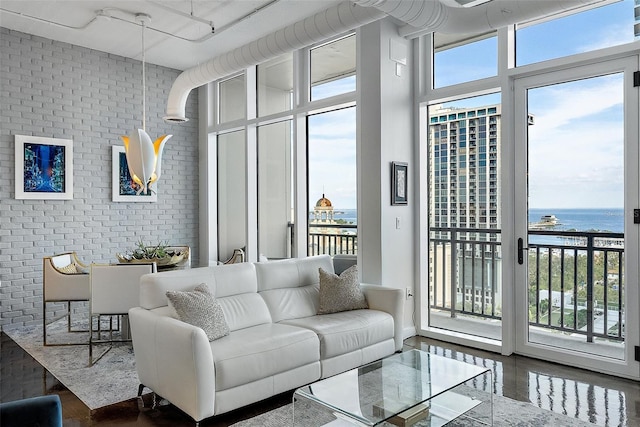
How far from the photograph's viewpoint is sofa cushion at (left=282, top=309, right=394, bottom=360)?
3.59m

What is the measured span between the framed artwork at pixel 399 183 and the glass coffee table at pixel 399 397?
6.39ft

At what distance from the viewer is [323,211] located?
6133 millimetres

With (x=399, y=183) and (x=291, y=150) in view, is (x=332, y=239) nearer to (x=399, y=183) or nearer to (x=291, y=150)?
(x=291, y=150)

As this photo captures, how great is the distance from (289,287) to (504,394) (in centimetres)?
196

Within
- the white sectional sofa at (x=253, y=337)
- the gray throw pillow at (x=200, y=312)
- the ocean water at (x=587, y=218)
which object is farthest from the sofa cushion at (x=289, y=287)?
the ocean water at (x=587, y=218)

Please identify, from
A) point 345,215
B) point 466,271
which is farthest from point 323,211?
point 466,271

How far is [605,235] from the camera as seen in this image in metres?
3.84

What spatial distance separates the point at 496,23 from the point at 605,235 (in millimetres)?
1939

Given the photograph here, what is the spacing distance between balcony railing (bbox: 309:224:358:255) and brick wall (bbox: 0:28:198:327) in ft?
6.58

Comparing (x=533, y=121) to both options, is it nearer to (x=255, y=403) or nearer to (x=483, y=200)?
(x=483, y=200)

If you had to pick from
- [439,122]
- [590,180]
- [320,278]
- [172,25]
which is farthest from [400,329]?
[172,25]

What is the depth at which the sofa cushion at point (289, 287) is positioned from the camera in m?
4.04

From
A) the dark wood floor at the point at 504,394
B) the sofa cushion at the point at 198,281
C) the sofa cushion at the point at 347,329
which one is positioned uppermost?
the sofa cushion at the point at 198,281

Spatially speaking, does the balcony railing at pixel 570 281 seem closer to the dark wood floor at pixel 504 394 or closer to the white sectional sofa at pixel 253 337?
the dark wood floor at pixel 504 394
